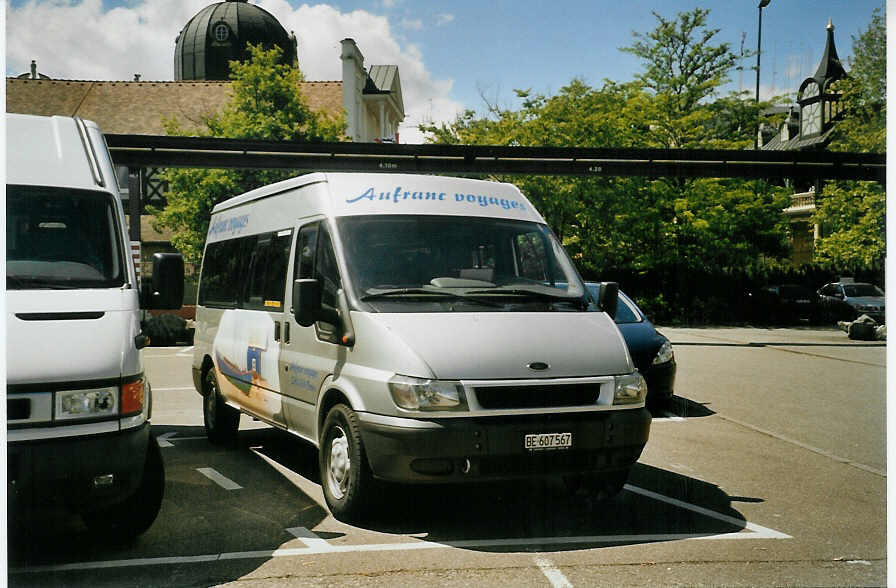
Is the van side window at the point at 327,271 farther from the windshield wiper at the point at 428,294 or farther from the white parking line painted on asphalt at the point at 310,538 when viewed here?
the white parking line painted on asphalt at the point at 310,538

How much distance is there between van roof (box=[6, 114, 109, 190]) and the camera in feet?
19.5

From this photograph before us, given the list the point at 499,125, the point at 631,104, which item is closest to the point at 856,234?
the point at 631,104

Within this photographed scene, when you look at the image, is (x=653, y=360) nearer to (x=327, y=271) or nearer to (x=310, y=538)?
(x=327, y=271)

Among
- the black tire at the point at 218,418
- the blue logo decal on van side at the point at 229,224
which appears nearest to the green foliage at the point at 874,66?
the blue logo decal on van side at the point at 229,224

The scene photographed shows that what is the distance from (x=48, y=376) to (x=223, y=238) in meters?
4.93

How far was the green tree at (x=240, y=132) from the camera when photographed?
31266mm

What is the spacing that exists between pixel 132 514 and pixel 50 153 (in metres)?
2.28

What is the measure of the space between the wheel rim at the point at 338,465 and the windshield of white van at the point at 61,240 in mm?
1640

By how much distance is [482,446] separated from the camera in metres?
5.71

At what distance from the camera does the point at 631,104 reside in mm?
36219

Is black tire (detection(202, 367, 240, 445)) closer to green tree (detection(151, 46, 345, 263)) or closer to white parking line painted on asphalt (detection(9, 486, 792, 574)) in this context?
white parking line painted on asphalt (detection(9, 486, 792, 574))

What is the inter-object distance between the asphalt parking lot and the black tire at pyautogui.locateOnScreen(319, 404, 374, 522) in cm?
13

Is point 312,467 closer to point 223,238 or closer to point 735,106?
point 223,238

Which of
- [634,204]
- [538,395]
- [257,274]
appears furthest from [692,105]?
[538,395]
